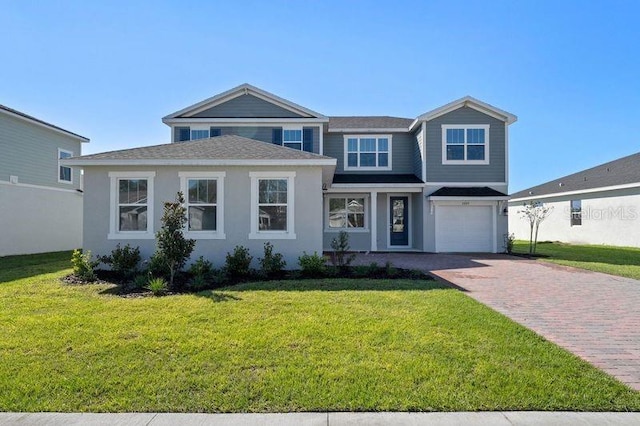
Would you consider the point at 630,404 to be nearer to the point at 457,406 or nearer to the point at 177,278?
the point at 457,406

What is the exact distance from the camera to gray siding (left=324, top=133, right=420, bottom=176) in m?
18.9

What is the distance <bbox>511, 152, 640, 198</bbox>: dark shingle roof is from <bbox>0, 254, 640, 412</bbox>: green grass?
798 inches

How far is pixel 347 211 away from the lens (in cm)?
1825

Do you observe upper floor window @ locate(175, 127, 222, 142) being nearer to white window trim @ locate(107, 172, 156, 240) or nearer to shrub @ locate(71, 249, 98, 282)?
white window trim @ locate(107, 172, 156, 240)

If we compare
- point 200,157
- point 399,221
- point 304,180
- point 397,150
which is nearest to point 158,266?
point 200,157

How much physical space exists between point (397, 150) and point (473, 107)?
401 centimetres

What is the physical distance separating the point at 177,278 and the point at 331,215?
32.5 feet

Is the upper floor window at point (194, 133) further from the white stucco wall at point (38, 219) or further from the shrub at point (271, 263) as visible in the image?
the shrub at point (271, 263)

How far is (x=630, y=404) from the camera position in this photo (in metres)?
3.57

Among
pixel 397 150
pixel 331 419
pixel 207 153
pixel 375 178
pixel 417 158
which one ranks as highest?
pixel 397 150

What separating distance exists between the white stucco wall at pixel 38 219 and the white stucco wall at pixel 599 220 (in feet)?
98.4

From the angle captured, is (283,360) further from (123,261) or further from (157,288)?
(123,261)

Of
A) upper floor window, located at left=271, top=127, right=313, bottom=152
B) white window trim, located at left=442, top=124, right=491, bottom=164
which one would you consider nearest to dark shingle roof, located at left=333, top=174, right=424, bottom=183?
white window trim, located at left=442, top=124, right=491, bottom=164

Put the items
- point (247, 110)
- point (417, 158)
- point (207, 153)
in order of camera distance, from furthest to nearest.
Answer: point (417, 158) < point (247, 110) < point (207, 153)
